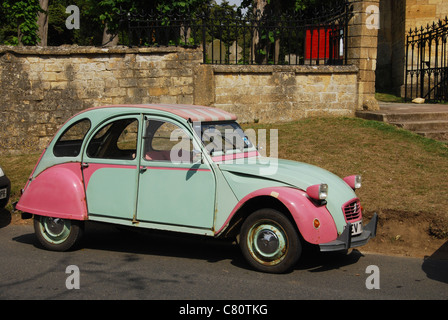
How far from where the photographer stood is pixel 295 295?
516cm

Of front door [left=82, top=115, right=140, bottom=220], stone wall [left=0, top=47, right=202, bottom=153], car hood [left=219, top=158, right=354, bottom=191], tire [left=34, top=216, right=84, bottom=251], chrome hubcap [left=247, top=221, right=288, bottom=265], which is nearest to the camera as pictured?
chrome hubcap [left=247, top=221, right=288, bottom=265]

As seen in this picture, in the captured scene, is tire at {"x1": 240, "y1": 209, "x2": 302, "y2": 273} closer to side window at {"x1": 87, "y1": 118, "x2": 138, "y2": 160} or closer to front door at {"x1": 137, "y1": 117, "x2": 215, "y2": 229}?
front door at {"x1": 137, "y1": 117, "x2": 215, "y2": 229}

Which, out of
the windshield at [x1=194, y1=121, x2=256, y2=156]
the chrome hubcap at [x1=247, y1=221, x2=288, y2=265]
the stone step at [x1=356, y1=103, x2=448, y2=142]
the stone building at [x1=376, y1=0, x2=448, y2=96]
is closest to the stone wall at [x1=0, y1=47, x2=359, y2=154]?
the stone step at [x1=356, y1=103, x2=448, y2=142]

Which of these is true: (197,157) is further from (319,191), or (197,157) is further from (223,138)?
(319,191)

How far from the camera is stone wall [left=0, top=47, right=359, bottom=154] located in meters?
12.4

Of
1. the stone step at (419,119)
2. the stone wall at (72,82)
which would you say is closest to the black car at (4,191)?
the stone wall at (72,82)

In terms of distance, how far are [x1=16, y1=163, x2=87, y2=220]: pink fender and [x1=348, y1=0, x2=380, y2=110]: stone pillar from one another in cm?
911

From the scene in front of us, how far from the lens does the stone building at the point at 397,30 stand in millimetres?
21609

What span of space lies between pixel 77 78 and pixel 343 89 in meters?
6.48

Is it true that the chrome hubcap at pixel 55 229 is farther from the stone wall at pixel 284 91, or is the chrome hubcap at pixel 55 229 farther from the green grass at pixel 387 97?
the green grass at pixel 387 97

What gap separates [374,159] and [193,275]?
5.43m

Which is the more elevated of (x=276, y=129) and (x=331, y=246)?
(x=276, y=129)
